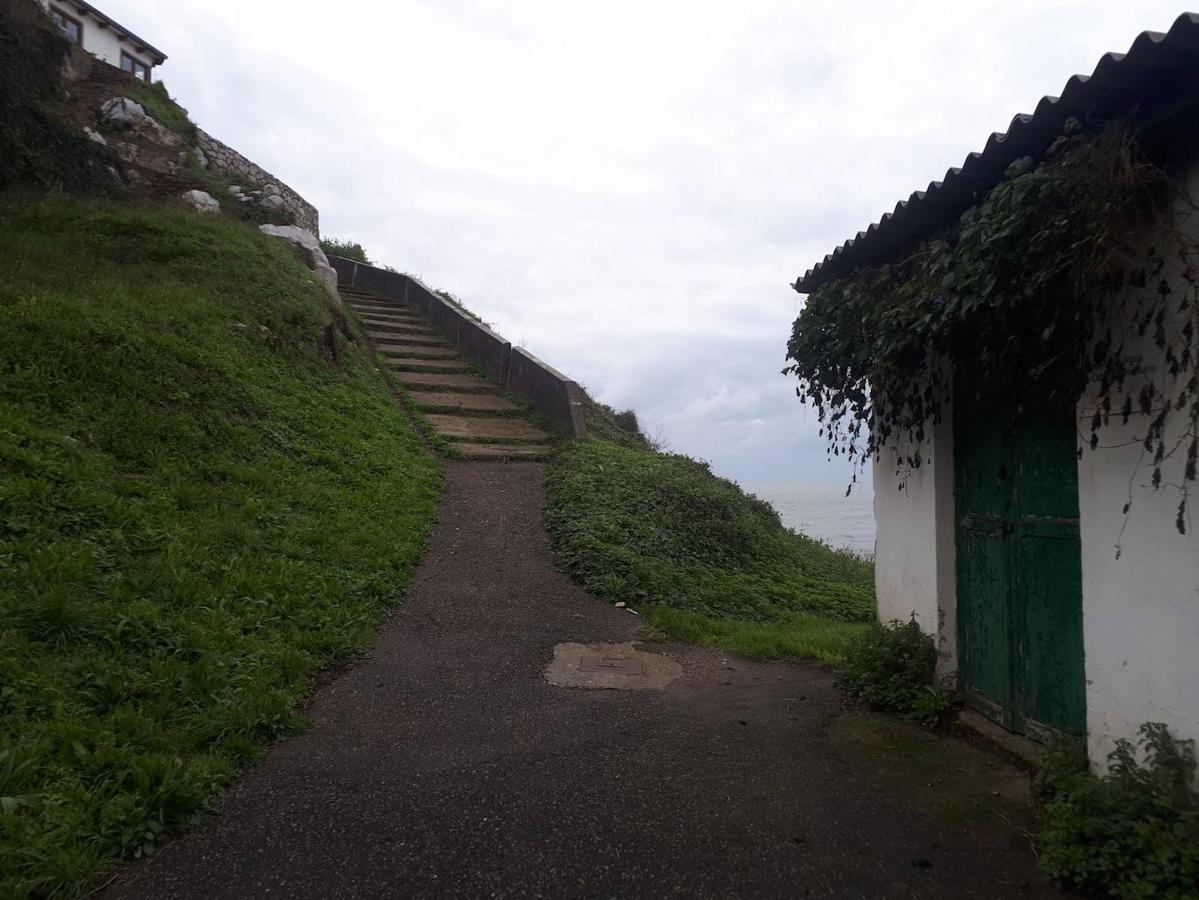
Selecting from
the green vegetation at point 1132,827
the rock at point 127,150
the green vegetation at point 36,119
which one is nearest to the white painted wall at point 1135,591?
the green vegetation at point 1132,827

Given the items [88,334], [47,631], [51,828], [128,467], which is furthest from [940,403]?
[88,334]

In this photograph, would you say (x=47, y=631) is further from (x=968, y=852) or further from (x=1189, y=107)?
(x=1189, y=107)

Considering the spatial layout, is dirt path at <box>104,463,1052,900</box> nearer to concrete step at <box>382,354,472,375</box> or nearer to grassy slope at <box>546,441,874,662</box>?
grassy slope at <box>546,441,874,662</box>

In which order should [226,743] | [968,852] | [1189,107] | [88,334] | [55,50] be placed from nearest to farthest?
[1189,107], [968,852], [226,743], [88,334], [55,50]

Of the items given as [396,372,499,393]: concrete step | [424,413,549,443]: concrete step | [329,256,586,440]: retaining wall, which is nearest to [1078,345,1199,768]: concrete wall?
[329,256,586,440]: retaining wall

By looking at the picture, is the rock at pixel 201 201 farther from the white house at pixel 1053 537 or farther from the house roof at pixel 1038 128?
the house roof at pixel 1038 128

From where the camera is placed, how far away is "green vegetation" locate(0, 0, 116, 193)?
9.77 m

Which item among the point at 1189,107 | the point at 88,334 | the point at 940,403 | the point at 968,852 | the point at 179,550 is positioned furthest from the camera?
the point at 88,334

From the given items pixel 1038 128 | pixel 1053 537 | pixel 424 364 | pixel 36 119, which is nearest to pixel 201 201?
pixel 36 119

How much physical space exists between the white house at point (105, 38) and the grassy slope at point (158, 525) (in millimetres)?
15695

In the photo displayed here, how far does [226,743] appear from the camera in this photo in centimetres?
386

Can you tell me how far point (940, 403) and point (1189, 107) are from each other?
6.54 ft

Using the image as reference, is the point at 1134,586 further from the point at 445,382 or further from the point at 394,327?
the point at 394,327

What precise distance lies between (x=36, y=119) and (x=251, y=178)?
11009mm
